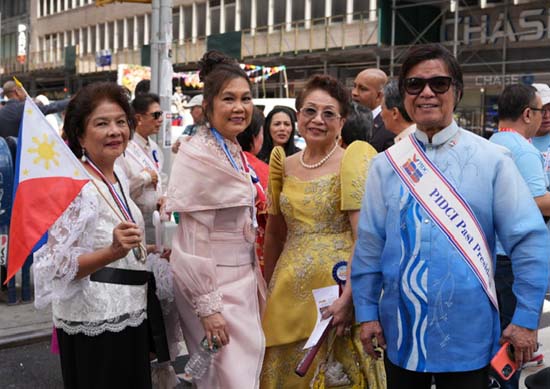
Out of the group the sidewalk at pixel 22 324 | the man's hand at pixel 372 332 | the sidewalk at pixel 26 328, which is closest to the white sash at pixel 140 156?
the sidewalk at pixel 26 328

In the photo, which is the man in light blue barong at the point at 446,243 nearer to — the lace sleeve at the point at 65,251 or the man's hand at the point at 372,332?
the man's hand at the point at 372,332

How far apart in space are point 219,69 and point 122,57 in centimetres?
4311

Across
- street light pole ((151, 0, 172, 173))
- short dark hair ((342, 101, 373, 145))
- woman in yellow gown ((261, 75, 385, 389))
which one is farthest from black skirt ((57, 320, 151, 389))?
street light pole ((151, 0, 172, 173))

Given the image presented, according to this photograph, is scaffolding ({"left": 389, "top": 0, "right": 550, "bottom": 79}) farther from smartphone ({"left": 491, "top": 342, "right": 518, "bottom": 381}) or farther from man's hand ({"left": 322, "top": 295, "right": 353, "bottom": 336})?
smartphone ({"left": 491, "top": 342, "right": 518, "bottom": 381})

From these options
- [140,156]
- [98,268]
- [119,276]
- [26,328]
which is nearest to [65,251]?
[98,268]

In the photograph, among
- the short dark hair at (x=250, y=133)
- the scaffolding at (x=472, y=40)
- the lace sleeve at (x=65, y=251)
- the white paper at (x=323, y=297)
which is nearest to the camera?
the lace sleeve at (x=65, y=251)

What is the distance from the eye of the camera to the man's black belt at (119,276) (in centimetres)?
302

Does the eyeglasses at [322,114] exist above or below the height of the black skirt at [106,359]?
above

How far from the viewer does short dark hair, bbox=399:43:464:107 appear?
2799mm

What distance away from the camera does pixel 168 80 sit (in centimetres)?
1045

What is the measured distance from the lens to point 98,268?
292cm

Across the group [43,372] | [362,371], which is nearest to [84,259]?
[362,371]

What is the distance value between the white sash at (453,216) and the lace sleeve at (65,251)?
130cm

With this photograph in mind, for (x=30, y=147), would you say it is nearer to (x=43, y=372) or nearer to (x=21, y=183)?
(x=21, y=183)
